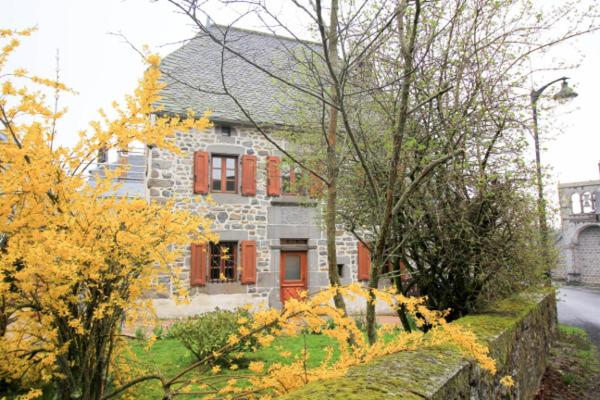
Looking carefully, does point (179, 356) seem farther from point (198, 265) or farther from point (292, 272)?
point (292, 272)

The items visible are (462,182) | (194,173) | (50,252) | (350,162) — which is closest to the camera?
(50,252)

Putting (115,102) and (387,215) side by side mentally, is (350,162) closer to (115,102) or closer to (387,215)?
(387,215)

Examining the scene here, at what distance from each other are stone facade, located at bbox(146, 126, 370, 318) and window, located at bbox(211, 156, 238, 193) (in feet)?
0.72

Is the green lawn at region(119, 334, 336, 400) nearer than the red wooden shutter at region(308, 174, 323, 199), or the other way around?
the green lawn at region(119, 334, 336, 400)

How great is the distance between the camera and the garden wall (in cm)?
190

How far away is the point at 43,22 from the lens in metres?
3.49

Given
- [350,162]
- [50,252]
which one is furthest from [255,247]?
[50,252]

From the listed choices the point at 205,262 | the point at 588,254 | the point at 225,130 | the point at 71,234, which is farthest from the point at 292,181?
the point at 588,254

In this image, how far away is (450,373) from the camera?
234 cm

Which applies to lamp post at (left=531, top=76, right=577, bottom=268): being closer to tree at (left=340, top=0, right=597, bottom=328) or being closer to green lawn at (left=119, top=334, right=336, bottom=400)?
tree at (left=340, top=0, right=597, bottom=328)

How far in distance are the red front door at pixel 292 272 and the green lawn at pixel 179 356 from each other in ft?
12.1

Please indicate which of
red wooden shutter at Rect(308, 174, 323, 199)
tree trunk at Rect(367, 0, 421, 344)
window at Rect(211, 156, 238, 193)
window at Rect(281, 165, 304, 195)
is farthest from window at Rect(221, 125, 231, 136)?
tree trunk at Rect(367, 0, 421, 344)

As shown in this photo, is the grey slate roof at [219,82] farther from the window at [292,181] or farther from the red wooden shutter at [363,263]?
the red wooden shutter at [363,263]

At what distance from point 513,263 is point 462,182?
3.63 ft
